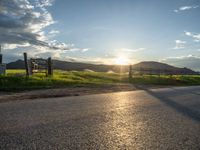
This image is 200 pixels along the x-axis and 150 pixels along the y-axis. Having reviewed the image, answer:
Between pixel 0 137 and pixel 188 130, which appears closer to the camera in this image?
pixel 0 137

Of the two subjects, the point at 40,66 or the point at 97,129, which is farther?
the point at 40,66

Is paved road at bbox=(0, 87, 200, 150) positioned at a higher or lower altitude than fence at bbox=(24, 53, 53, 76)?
lower

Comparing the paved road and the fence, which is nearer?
the paved road

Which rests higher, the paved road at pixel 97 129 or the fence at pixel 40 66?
the fence at pixel 40 66

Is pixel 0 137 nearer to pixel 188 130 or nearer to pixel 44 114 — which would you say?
pixel 44 114

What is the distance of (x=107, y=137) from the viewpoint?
562cm

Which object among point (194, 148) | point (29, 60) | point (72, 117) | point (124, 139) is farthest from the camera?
point (29, 60)

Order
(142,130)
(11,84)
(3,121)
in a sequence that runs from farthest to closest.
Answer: (11,84), (3,121), (142,130)

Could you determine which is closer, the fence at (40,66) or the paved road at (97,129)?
the paved road at (97,129)

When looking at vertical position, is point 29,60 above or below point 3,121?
above

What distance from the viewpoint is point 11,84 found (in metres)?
18.7

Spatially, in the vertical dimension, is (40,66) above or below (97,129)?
above

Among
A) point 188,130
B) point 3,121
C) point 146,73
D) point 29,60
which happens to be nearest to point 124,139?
point 188,130

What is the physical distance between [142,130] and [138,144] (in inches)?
46.1
